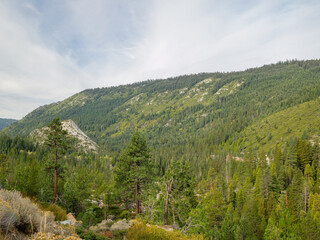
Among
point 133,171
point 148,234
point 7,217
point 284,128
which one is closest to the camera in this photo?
point 7,217

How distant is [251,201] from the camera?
162ft

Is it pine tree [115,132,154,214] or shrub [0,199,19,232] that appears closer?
shrub [0,199,19,232]

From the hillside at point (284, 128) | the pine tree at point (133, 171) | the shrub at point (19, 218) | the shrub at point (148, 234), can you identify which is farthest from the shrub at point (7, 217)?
the hillside at point (284, 128)

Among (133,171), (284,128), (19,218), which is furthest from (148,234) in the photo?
(284,128)

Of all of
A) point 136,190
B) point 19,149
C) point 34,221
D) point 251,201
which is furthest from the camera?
point 19,149

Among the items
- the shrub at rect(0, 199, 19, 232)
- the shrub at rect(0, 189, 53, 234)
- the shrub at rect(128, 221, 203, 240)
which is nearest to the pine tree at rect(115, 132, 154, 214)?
the shrub at rect(128, 221, 203, 240)

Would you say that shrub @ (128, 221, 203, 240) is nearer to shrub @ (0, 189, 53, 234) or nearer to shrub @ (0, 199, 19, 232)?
shrub @ (0, 189, 53, 234)

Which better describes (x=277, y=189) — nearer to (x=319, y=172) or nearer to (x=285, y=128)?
(x=319, y=172)

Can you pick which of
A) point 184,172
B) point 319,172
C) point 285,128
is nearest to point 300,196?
point 319,172

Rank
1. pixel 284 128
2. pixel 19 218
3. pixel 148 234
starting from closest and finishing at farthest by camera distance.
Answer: pixel 19 218 < pixel 148 234 < pixel 284 128

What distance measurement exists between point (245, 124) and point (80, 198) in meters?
182

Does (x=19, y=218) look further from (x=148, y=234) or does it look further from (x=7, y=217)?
(x=148, y=234)

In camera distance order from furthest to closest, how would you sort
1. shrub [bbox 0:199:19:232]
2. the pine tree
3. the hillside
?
the hillside < the pine tree < shrub [bbox 0:199:19:232]

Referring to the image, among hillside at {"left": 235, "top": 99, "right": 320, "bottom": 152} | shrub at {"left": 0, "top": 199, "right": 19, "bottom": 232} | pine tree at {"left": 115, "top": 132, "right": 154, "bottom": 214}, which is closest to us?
shrub at {"left": 0, "top": 199, "right": 19, "bottom": 232}
